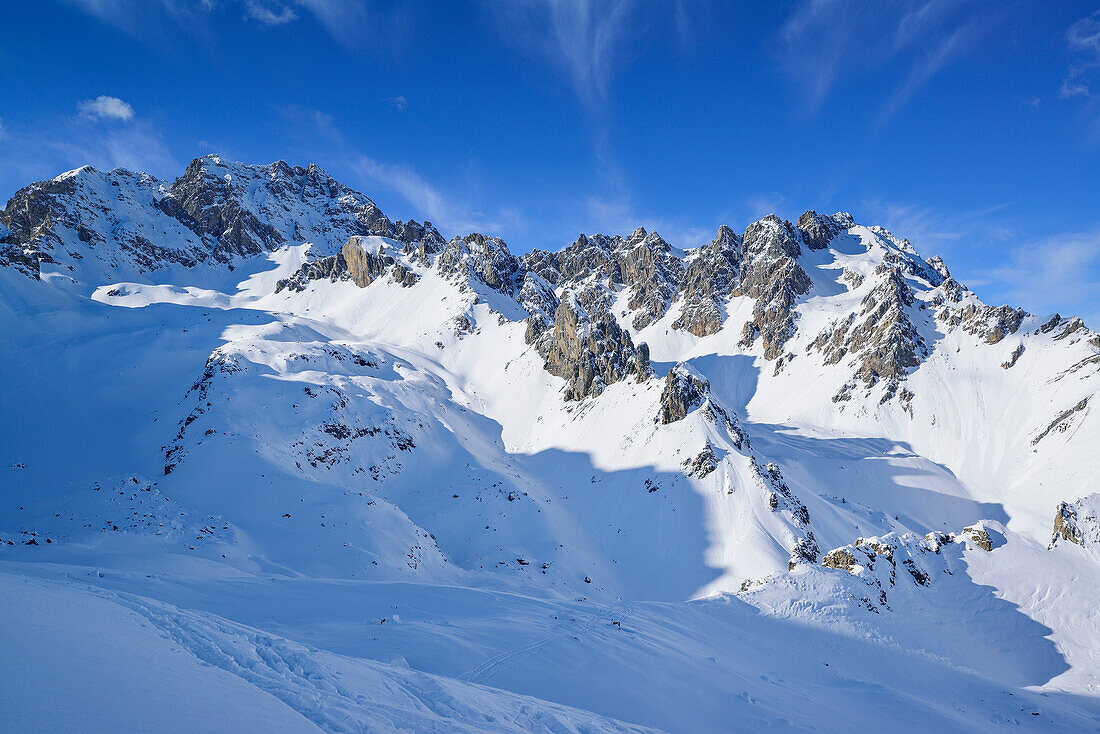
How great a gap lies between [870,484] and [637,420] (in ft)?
126

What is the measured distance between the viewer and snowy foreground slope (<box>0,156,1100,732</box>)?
340 inches

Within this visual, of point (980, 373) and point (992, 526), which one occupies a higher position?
point (980, 373)

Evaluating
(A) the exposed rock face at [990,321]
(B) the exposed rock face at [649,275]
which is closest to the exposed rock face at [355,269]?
(B) the exposed rock face at [649,275]

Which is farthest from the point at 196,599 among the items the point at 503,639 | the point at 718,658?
the point at 718,658

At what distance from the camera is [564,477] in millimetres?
49344

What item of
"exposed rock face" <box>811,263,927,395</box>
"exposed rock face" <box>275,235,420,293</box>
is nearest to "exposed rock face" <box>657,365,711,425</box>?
"exposed rock face" <box>811,263,927,395</box>

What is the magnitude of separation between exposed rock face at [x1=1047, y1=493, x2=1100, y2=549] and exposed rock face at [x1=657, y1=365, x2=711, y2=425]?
92.1 ft

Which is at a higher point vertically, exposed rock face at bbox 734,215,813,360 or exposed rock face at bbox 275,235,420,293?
exposed rock face at bbox 734,215,813,360

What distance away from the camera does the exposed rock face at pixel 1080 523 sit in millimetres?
34375

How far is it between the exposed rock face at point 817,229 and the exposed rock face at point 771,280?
4.79 meters

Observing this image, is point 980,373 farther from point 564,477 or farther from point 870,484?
point 564,477

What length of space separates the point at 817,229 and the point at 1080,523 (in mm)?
129610

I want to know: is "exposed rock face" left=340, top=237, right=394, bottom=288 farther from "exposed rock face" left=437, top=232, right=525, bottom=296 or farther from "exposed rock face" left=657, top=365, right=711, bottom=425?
"exposed rock face" left=657, top=365, right=711, bottom=425

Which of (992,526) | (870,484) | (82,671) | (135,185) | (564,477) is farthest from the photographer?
(135,185)
